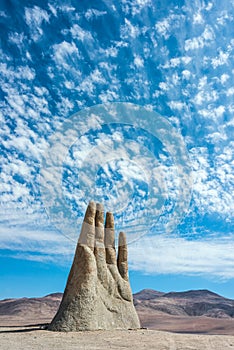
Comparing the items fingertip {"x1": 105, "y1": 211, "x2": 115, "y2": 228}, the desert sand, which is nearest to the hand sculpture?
fingertip {"x1": 105, "y1": 211, "x2": 115, "y2": 228}

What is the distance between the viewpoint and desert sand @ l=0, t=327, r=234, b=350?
1442 centimetres

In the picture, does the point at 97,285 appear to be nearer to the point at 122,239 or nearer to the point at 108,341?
the point at 108,341

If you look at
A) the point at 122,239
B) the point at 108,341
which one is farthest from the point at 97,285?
the point at 122,239

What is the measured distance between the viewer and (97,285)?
19.7 m

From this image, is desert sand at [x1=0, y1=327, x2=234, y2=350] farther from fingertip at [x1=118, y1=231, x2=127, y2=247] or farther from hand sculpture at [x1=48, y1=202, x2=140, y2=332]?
fingertip at [x1=118, y1=231, x2=127, y2=247]

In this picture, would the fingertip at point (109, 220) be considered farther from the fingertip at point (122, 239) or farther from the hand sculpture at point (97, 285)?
the fingertip at point (122, 239)

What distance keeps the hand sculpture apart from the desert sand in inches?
34.6

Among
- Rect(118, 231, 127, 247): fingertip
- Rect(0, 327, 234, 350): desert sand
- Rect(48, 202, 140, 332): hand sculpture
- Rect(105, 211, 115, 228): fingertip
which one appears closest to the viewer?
Rect(0, 327, 234, 350): desert sand

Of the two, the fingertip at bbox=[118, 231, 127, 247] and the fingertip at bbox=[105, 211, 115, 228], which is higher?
the fingertip at bbox=[105, 211, 115, 228]

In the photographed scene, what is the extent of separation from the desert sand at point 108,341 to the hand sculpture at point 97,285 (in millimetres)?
880

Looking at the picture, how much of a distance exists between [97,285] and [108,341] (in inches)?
168

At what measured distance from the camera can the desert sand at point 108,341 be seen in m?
14.4

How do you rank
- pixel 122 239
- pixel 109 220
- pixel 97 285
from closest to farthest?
1. pixel 97 285
2. pixel 109 220
3. pixel 122 239

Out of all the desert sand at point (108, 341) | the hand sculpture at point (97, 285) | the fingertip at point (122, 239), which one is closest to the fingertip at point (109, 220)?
the hand sculpture at point (97, 285)
